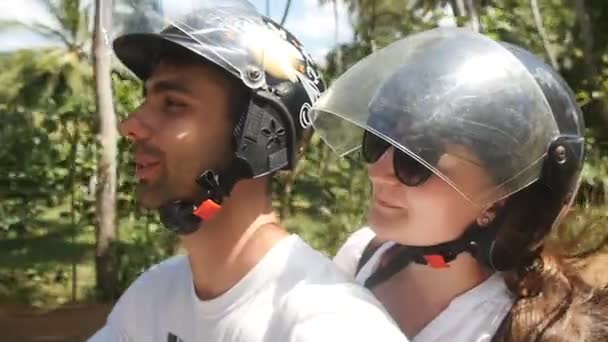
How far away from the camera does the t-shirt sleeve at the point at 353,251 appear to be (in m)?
1.86

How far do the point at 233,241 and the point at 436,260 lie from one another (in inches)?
13.6

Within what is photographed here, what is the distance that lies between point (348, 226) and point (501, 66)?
4197 millimetres

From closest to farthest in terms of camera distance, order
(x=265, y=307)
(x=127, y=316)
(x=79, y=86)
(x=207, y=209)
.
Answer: (x=265, y=307) < (x=207, y=209) < (x=127, y=316) < (x=79, y=86)

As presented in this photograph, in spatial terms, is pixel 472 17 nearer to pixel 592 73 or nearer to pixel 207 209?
pixel 592 73

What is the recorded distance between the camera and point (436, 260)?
158cm

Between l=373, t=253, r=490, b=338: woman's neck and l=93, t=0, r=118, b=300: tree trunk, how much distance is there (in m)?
5.12

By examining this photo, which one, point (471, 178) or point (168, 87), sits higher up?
point (168, 87)

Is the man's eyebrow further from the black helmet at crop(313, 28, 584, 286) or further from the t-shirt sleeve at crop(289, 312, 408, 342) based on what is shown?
the t-shirt sleeve at crop(289, 312, 408, 342)

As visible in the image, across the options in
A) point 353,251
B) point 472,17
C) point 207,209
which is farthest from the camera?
point 472,17

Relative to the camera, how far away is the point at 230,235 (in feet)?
5.21

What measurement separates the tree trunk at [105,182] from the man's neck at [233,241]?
506 cm

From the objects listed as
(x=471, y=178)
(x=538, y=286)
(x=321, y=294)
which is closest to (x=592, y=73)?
(x=538, y=286)

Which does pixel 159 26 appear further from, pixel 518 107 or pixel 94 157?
pixel 94 157

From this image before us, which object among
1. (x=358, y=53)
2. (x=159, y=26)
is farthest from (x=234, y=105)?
(x=358, y=53)
